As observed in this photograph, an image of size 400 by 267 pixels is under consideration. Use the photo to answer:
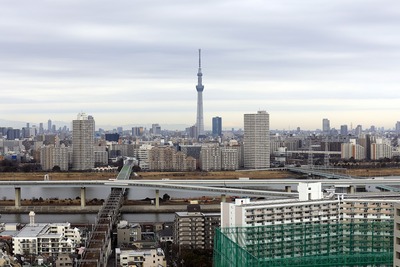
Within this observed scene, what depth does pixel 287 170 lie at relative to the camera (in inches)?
955

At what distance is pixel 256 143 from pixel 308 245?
768 inches

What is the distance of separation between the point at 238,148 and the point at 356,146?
597 cm

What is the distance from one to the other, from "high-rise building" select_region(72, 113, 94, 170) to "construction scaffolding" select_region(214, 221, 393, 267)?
779 inches

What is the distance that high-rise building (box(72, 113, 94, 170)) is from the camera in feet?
85.6

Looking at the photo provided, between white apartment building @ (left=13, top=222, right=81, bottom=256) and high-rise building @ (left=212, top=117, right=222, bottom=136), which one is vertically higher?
high-rise building @ (left=212, top=117, right=222, bottom=136)

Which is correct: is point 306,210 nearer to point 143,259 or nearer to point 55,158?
point 143,259

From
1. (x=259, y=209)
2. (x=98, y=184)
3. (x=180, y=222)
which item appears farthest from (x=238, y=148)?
(x=259, y=209)

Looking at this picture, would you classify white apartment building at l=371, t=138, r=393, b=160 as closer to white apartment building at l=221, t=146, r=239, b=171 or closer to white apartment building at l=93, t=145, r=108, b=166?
white apartment building at l=221, t=146, r=239, b=171

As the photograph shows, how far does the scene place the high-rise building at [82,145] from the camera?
2609 cm

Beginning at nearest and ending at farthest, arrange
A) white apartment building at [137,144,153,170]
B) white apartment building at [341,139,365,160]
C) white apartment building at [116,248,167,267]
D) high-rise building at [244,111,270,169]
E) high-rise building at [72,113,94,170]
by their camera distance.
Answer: white apartment building at [116,248,167,267] → high-rise building at [244,111,270,169] → high-rise building at [72,113,94,170] → white apartment building at [137,144,153,170] → white apartment building at [341,139,365,160]

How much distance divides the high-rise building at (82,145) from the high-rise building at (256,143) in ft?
18.8

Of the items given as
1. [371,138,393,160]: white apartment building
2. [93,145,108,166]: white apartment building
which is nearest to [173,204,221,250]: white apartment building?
[93,145,108,166]: white apartment building

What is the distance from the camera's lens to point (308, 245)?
6.57 m

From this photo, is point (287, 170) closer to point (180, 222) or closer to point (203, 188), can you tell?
point (203, 188)
